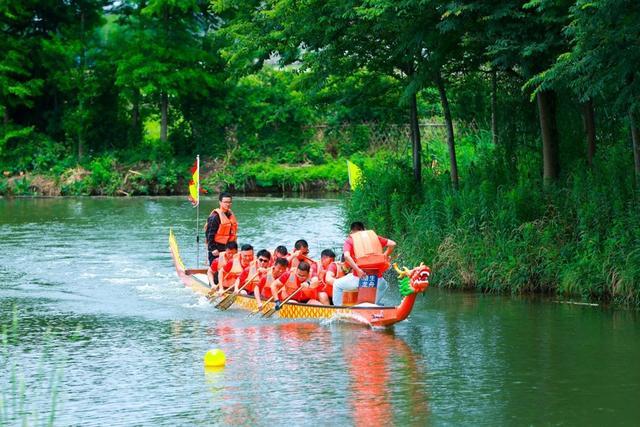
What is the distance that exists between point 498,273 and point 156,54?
91.0ft

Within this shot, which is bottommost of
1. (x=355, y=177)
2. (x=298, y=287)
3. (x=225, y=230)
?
(x=298, y=287)

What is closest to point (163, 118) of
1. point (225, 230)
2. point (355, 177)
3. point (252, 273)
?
point (355, 177)

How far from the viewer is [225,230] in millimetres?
22141

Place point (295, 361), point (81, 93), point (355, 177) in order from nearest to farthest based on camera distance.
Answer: point (295, 361) → point (355, 177) → point (81, 93)

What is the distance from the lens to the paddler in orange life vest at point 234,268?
20.5 m

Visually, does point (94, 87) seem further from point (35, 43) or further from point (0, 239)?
point (0, 239)

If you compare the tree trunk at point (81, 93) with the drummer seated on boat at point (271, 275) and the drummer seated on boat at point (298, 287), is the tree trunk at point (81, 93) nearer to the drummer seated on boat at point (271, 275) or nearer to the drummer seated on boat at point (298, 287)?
the drummer seated on boat at point (271, 275)

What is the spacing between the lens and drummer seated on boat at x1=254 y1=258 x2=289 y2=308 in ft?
63.4

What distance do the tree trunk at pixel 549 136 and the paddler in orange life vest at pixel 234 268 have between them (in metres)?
5.81

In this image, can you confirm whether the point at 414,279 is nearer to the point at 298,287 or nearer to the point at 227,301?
the point at 298,287

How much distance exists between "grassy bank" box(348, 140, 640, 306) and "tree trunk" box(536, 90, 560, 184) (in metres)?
0.32

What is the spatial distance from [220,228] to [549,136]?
6.32 meters

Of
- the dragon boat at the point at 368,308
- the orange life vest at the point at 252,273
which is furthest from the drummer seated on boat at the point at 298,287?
the orange life vest at the point at 252,273

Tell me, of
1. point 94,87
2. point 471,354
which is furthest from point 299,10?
point 94,87
